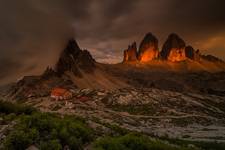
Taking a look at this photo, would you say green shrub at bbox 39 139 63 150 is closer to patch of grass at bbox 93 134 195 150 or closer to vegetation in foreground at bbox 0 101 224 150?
vegetation in foreground at bbox 0 101 224 150

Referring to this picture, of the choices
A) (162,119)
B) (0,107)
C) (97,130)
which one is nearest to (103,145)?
(97,130)

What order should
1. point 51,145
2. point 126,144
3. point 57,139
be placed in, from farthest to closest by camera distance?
1. point 126,144
2. point 57,139
3. point 51,145

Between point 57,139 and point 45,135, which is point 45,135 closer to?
point 45,135

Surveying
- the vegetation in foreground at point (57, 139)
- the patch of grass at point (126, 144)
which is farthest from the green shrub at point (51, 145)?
the patch of grass at point (126, 144)

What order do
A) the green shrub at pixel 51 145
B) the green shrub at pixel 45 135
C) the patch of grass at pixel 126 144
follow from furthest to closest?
1. the patch of grass at pixel 126 144
2. the green shrub at pixel 45 135
3. the green shrub at pixel 51 145

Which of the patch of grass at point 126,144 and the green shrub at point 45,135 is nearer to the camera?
the green shrub at point 45,135

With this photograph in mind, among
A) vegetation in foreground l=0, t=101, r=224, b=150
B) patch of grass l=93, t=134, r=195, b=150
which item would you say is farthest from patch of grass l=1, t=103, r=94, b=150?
patch of grass l=93, t=134, r=195, b=150

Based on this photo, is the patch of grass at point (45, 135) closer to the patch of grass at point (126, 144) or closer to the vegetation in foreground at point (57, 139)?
the vegetation in foreground at point (57, 139)

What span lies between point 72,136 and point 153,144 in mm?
5268

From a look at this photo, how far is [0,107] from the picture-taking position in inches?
1410

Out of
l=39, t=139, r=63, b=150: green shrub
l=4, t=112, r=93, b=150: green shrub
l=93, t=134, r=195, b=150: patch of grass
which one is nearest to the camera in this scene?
l=39, t=139, r=63, b=150: green shrub

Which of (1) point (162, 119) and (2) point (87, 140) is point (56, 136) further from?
(1) point (162, 119)

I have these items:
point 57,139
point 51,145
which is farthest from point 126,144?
point 51,145

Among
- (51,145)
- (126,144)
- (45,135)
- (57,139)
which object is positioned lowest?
(126,144)
